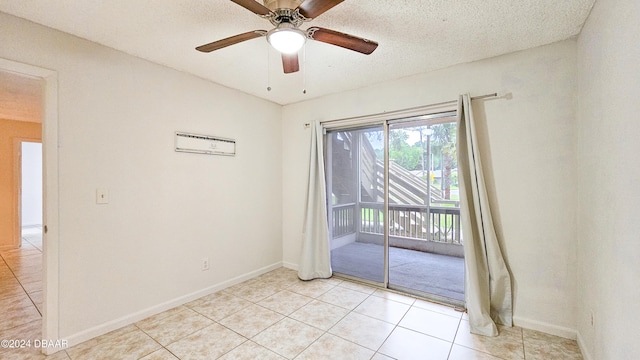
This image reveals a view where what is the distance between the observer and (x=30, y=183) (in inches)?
274

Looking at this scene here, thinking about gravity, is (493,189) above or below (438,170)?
below

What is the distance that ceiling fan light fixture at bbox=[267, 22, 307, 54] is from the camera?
59.5 inches

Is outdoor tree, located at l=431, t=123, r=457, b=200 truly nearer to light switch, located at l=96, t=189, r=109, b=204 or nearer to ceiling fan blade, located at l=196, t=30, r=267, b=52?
ceiling fan blade, located at l=196, t=30, r=267, b=52

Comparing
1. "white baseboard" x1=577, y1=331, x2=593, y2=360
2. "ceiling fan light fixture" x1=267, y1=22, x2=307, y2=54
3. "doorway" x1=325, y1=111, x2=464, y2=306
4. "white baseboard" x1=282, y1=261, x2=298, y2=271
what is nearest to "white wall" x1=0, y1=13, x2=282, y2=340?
"white baseboard" x1=282, y1=261, x2=298, y2=271

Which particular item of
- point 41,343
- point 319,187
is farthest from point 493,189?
point 41,343

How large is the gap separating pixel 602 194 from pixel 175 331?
324cm

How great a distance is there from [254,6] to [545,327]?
3186 mm

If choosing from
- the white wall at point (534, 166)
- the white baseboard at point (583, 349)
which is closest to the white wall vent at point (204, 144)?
the white wall at point (534, 166)

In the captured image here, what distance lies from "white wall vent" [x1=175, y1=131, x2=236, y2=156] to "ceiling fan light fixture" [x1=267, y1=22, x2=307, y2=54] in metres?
1.67

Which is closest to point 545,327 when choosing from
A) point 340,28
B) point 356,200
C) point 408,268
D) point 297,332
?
point 408,268

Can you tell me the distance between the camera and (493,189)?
2.38 meters

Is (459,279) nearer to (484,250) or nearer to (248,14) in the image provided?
Answer: (484,250)

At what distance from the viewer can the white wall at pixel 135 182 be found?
2.01 m

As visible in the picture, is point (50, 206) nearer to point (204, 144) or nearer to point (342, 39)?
point (204, 144)
